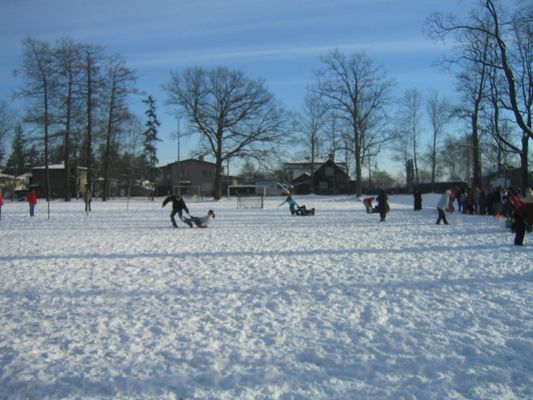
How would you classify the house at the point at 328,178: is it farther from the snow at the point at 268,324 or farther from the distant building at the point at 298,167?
the snow at the point at 268,324

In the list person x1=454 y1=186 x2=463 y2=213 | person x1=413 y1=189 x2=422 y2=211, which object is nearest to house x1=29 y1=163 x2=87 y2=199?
person x1=413 y1=189 x2=422 y2=211

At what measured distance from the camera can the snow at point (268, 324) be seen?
419cm

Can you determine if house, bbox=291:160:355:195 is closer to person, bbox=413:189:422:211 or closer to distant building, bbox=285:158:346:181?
distant building, bbox=285:158:346:181

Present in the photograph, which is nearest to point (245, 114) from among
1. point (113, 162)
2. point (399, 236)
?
point (113, 162)

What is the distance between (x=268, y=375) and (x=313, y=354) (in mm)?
683

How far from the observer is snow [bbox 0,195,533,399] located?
4.19 meters

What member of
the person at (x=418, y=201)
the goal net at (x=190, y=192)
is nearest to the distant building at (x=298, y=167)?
the goal net at (x=190, y=192)

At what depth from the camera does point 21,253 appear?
11758 mm

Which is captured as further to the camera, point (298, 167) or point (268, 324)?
point (298, 167)

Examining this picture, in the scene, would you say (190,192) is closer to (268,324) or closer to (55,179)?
(55,179)

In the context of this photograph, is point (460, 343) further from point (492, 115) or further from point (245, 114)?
point (245, 114)

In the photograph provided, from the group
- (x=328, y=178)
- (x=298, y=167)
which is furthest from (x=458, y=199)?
(x=298, y=167)

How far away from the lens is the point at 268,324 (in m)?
5.79

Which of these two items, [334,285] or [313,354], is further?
[334,285]
